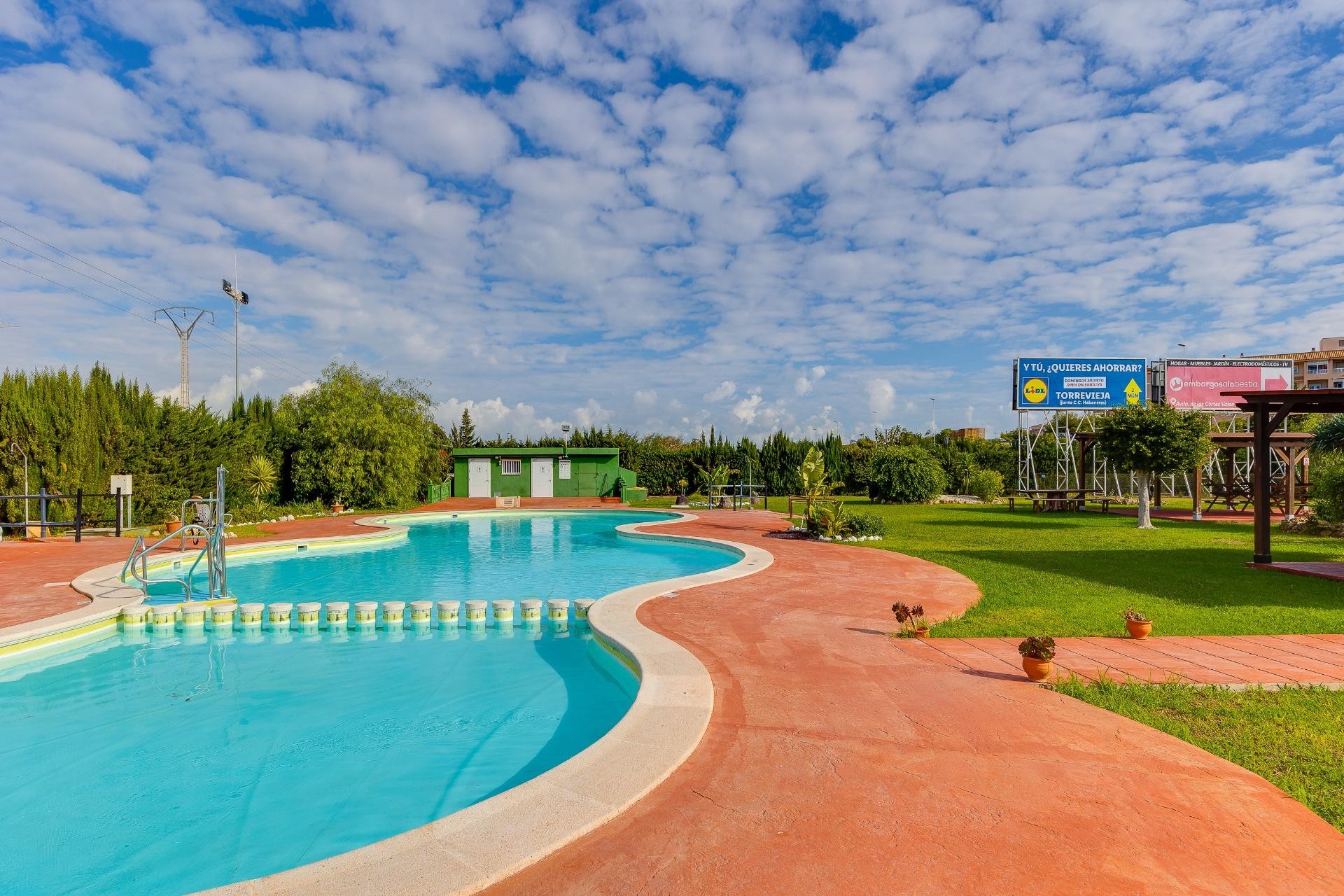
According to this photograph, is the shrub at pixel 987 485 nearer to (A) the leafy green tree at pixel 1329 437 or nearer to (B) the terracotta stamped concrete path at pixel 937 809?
(A) the leafy green tree at pixel 1329 437

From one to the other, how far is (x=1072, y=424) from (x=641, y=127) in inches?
1036

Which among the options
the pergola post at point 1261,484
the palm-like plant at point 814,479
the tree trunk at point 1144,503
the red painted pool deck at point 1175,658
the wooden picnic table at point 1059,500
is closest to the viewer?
the red painted pool deck at point 1175,658

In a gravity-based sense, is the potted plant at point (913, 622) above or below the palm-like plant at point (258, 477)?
below

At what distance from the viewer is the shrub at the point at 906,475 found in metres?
26.8

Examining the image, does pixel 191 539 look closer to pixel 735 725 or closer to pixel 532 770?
pixel 532 770

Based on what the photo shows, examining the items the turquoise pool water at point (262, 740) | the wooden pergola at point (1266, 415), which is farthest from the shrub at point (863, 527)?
the turquoise pool water at point (262, 740)

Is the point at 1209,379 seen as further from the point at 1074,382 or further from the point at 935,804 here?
the point at 935,804

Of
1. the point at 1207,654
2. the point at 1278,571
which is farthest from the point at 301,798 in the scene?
the point at 1278,571

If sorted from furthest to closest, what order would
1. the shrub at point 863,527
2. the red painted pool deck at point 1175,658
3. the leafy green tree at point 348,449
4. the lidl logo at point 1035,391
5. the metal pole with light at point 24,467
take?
the lidl logo at point 1035,391 < the leafy green tree at point 348,449 < the metal pole with light at point 24,467 < the shrub at point 863,527 < the red painted pool deck at point 1175,658

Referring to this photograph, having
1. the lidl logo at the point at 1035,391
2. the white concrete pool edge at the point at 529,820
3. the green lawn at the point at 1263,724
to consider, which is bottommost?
the green lawn at the point at 1263,724

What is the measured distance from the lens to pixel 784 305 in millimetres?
27312

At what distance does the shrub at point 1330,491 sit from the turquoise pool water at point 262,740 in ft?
58.1

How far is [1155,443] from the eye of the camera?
59.3 feet

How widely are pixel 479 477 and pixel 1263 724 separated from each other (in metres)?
30.8
